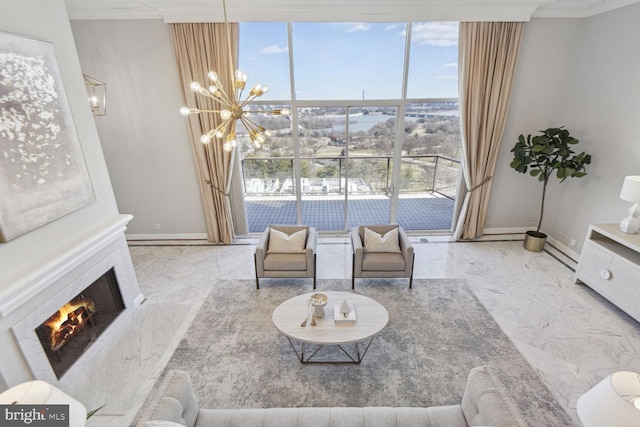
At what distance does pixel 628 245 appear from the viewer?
11.2ft

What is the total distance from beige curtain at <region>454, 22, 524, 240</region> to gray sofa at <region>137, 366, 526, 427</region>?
3859mm

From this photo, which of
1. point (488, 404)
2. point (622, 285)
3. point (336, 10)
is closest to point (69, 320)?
point (488, 404)

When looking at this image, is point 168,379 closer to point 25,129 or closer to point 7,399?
point 7,399

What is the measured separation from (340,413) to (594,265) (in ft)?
12.4

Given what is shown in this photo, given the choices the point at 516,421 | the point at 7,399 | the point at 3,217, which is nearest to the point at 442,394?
the point at 516,421

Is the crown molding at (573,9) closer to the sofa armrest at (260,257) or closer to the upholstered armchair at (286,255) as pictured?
the upholstered armchair at (286,255)

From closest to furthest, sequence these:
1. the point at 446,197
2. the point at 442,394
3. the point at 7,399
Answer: the point at 7,399
the point at 442,394
the point at 446,197

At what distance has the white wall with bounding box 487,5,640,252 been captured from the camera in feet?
12.9

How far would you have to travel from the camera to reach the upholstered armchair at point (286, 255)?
4012 mm

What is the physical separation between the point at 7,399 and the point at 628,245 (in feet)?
17.2

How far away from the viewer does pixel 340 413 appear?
6.81ft

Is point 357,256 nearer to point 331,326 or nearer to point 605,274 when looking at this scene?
point 331,326

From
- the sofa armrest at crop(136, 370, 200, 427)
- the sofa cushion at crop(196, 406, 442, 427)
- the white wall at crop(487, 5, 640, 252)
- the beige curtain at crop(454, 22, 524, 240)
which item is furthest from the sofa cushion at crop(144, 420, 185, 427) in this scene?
the white wall at crop(487, 5, 640, 252)

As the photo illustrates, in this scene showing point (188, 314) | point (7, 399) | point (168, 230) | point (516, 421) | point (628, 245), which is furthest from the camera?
point (168, 230)
